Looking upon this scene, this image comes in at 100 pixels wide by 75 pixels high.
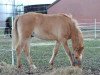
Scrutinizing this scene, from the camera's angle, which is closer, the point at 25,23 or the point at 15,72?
the point at 15,72

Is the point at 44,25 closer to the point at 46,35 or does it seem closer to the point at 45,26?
the point at 45,26

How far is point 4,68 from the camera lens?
6.73m

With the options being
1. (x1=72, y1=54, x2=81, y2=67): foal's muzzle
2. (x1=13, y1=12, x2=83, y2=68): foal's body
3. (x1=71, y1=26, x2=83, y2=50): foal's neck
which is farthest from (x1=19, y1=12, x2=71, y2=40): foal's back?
(x1=72, y1=54, x2=81, y2=67): foal's muzzle

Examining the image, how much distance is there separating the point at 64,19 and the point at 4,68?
1905 mm

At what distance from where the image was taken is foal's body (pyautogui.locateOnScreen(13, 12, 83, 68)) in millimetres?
6953

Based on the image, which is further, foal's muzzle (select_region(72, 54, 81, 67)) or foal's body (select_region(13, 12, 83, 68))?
foal's body (select_region(13, 12, 83, 68))

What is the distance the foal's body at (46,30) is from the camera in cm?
695

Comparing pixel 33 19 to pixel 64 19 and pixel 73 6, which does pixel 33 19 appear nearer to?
pixel 64 19

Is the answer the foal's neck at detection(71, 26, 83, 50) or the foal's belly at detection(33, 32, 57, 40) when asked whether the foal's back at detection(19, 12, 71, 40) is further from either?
the foal's neck at detection(71, 26, 83, 50)

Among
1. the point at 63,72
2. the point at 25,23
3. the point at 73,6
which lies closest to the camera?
the point at 63,72

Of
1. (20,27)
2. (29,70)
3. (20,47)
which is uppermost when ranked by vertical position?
(20,27)

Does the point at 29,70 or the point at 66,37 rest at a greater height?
the point at 66,37

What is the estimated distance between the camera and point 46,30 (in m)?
7.17

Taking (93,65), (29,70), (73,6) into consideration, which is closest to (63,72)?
(29,70)
